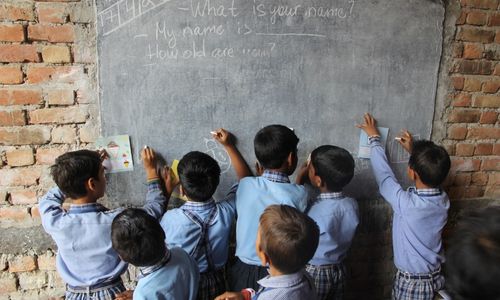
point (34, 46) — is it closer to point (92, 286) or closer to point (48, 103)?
point (48, 103)

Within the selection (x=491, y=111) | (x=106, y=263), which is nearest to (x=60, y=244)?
(x=106, y=263)

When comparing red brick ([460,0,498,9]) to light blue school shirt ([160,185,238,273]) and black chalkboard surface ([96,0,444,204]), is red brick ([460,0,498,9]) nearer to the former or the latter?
black chalkboard surface ([96,0,444,204])

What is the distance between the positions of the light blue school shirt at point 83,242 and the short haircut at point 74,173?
0.27 feet

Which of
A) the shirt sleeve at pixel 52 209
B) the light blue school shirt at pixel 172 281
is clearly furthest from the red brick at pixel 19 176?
the light blue school shirt at pixel 172 281

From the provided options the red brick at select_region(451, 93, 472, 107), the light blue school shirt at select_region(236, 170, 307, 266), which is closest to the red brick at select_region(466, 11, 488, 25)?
the red brick at select_region(451, 93, 472, 107)

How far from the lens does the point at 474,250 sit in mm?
913

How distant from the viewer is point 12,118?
186 centimetres

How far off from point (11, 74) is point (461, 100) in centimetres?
276

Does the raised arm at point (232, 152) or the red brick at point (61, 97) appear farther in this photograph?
the raised arm at point (232, 152)

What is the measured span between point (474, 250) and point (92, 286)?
161 centimetres

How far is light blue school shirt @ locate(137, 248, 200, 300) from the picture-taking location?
4.73ft

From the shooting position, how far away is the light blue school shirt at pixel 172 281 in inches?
56.7

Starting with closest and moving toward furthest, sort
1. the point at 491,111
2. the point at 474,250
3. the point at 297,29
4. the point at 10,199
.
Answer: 1. the point at 474,250
2. the point at 10,199
3. the point at 297,29
4. the point at 491,111

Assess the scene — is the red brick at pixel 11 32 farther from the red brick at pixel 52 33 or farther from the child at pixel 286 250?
the child at pixel 286 250
